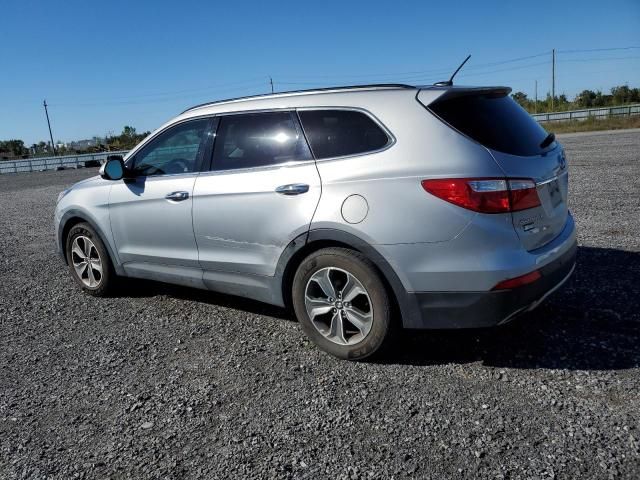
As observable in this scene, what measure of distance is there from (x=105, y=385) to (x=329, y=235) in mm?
1771

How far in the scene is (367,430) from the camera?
114 inches

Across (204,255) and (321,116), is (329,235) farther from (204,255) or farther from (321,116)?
(204,255)

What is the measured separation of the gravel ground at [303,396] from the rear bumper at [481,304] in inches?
14.9

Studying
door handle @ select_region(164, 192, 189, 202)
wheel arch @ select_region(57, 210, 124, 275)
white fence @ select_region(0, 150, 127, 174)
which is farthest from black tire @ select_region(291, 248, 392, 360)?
white fence @ select_region(0, 150, 127, 174)

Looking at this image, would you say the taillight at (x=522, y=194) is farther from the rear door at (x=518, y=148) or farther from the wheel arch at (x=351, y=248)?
the wheel arch at (x=351, y=248)

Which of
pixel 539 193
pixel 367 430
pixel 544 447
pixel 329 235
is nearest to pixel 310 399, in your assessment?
pixel 367 430

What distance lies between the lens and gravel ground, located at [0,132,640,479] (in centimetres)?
265

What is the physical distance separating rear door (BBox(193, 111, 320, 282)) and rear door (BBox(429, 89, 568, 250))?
1007 mm

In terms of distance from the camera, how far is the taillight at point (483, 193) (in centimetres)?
310

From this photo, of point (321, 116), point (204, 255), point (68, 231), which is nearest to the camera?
point (321, 116)

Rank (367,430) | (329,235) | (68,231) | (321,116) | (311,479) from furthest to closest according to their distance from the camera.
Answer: (68,231) < (321,116) < (329,235) < (367,430) < (311,479)

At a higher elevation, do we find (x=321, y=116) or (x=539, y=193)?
(x=321, y=116)

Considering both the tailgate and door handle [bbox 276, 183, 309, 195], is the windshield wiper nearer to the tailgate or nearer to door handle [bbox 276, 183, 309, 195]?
the tailgate

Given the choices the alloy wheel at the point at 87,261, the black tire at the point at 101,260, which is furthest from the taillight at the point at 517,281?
the alloy wheel at the point at 87,261
